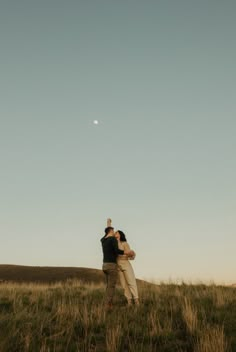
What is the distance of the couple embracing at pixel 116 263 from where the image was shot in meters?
9.62

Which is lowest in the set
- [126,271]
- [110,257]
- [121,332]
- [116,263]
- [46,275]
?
[121,332]

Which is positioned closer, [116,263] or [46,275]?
[116,263]

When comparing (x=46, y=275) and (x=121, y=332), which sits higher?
(x=46, y=275)

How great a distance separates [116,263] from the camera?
391 inches

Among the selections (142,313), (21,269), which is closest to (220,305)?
(142,313)

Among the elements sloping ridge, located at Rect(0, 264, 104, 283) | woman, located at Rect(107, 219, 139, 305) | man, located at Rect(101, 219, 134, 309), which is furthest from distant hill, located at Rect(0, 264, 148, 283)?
man, located at Rect(101, 219, 134, 309)

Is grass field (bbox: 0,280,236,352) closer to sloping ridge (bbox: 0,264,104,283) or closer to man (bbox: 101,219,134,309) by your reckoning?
man (bbox: 101,219,134,309)

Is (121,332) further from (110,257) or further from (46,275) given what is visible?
(46,275)

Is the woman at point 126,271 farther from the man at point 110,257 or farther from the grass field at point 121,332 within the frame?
the grass field at point 121,332

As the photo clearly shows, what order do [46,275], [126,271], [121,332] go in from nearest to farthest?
[121,332] < [126,271] < [46,275]

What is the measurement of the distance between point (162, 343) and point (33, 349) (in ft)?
6.52

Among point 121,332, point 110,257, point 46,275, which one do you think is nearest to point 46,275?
point 46,275

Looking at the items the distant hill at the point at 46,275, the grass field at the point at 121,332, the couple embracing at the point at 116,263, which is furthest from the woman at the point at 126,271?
the distant hill at the point at 46,275

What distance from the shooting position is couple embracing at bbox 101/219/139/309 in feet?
31.6
